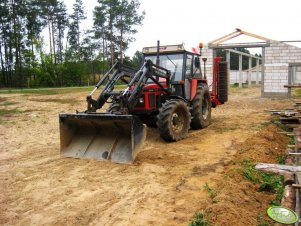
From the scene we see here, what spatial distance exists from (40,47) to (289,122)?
33.6m

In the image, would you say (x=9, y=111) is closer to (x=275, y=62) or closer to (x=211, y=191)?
(x=211, y=191)

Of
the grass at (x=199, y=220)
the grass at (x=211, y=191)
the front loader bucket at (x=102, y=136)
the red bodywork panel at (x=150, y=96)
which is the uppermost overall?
the red bodywork panel at (x=150, y=96)

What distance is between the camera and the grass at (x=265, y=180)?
4806 millimetres

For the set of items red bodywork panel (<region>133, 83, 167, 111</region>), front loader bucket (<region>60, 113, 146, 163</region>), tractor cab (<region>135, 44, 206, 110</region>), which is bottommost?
front loader bucket (<region>60, 113, 146, 163</region>)

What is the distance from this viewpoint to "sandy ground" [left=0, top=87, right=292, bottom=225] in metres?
4.18

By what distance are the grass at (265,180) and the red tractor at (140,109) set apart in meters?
1.92

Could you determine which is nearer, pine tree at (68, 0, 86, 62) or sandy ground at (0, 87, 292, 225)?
sandy ground at (0, 87, 292, 225)

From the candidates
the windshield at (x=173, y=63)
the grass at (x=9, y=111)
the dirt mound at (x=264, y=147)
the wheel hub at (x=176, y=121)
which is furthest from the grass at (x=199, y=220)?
the grass at (x=9, y=111)

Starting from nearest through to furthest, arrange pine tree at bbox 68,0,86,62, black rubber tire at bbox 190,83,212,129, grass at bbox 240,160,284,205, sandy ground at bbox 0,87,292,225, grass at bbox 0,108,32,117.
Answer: sandy ground at bbox 0,87,292,225, grass at bbox 240,160,284,205, black rubber tire at bbox 190,83,212,129, grass at bbox 0,108,32,117, pine tree at bbox 68,0,86,62

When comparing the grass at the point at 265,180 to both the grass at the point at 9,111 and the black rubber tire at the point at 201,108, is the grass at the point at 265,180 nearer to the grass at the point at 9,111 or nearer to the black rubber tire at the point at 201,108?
the black rubber tire at the point at 201,108

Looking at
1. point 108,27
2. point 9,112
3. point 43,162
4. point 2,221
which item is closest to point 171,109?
point 43,162

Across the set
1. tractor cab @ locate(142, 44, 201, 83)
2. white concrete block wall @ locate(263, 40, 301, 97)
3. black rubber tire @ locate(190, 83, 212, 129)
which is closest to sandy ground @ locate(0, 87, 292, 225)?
black rubber tire @ locate(190, 83, 212, 129)

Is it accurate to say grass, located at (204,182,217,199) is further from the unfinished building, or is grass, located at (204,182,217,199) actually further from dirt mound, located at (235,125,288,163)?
the unfinished building

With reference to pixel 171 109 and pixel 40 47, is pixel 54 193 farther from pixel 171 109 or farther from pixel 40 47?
pixel 40 47
